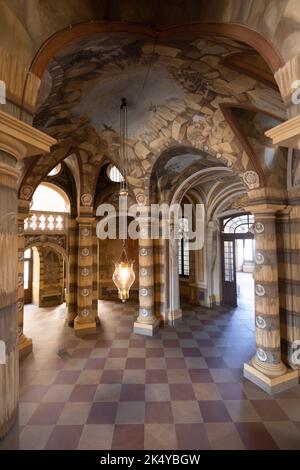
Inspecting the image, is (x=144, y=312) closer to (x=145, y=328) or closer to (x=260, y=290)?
(x=145, y=328)

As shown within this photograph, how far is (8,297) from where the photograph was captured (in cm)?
158

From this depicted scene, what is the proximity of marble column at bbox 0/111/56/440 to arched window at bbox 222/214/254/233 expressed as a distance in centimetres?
947

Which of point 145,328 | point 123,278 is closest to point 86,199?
point 123,278

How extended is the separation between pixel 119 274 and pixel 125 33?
3.80 meters

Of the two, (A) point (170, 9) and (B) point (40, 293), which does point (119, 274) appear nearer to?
(A) point (170, 9)

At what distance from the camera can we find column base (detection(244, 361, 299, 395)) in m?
4.21

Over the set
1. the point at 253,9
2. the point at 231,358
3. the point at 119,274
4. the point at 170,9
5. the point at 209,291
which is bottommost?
the point at 231,358

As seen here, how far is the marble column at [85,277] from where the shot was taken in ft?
23.7

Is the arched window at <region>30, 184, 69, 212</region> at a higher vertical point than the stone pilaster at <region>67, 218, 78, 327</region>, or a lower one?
higher

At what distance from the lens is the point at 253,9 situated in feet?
6.54

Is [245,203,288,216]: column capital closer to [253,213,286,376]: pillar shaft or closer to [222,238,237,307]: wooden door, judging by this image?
[253,213,286,376]: pillar shaft

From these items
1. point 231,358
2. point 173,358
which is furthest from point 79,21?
point 231,358

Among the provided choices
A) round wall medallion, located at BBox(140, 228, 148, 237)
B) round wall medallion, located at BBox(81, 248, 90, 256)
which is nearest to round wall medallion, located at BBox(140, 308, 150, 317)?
round wall medallion, located at BBox(140, 228, 148, 237)

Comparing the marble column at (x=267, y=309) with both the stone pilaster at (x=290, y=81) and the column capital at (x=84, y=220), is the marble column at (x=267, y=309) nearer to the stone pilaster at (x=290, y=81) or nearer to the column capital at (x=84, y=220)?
the stone pilaster at (x=290, y=81)
